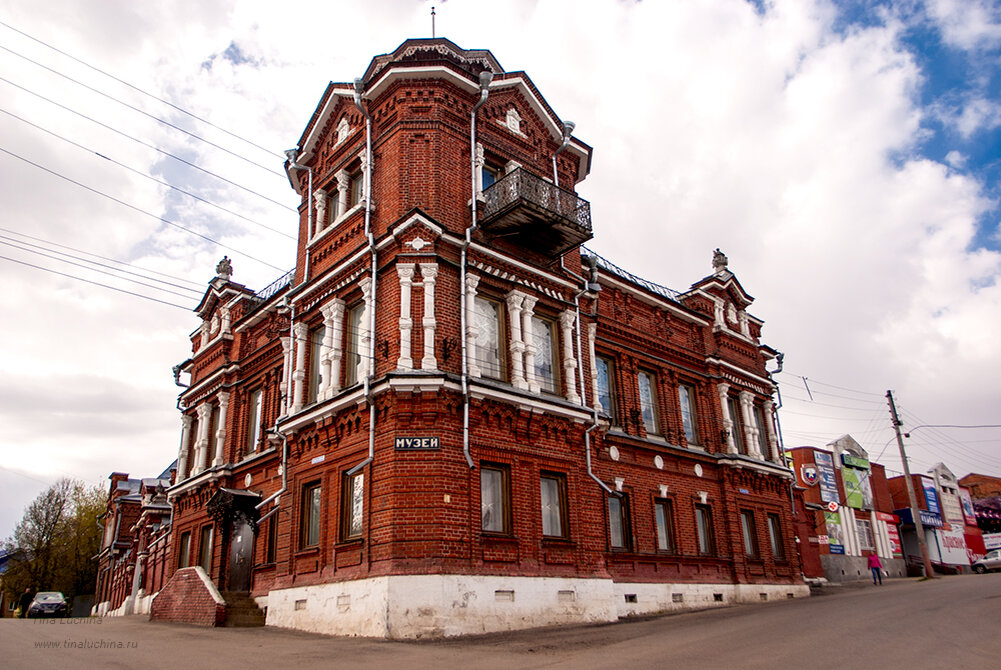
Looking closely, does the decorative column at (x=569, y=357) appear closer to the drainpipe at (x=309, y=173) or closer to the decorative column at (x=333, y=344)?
the decorative column at (x=333, y=344)

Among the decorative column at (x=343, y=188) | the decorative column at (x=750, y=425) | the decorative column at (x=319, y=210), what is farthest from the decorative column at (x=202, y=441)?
the decorative column at (x=750, y=425)

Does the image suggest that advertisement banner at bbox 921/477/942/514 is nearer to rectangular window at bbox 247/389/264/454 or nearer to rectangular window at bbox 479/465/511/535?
rectangular window at bbox 479/465/511/535

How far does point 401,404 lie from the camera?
14820 mm

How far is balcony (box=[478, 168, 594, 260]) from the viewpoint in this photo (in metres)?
17.0

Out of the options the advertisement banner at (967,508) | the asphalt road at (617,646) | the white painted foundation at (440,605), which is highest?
the advertisement banner at (967,508)

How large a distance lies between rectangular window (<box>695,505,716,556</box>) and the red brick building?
0.18ft

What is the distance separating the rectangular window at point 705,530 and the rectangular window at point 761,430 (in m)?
4.77

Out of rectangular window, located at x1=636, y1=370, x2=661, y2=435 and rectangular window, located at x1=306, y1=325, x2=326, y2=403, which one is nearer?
rectangular window, located at x1=306, y1=325, x2=326, y2=403

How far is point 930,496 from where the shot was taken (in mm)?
51875

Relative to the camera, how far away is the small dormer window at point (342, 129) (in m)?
19.9

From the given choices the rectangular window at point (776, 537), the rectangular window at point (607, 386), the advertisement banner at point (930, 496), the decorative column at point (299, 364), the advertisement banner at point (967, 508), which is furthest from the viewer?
the advertisement banner at point (967, 508)

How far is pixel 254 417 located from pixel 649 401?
503 inches

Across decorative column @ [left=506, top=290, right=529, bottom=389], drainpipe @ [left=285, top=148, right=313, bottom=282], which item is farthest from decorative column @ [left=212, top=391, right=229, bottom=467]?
decorative column @ [left=506, top=290, right=529, bottom=389]

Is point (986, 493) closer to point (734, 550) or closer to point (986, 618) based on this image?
point (734, 550)
